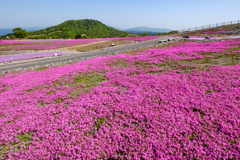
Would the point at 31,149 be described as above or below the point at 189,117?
below

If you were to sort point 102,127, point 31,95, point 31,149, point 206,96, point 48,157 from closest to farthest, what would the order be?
1. point 48,157
2. point 31,149
3. point 102,127
4. point 206,96
5. point 31,95

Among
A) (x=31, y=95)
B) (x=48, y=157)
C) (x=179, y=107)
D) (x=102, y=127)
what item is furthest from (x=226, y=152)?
(x=31, y=95)

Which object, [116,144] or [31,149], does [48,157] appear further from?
[116,144]

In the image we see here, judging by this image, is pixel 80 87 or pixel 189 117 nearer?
pixel 189 117

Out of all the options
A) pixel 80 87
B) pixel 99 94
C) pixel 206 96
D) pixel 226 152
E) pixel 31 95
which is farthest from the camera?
pixel 80 87

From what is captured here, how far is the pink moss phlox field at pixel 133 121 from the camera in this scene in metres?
5.10

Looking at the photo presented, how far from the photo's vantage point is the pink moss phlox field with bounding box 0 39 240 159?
5.10 meters

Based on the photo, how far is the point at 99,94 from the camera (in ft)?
31.5

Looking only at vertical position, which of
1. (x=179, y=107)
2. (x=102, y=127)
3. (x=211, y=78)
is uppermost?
(x=211, y=78)

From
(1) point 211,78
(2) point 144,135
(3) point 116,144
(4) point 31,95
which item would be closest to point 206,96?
(1) point 211,78

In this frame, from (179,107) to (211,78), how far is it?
17.2ft

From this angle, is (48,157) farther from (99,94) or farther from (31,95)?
(31,95)

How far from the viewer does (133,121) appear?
6637mm

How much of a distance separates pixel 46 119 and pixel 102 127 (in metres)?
3.61
